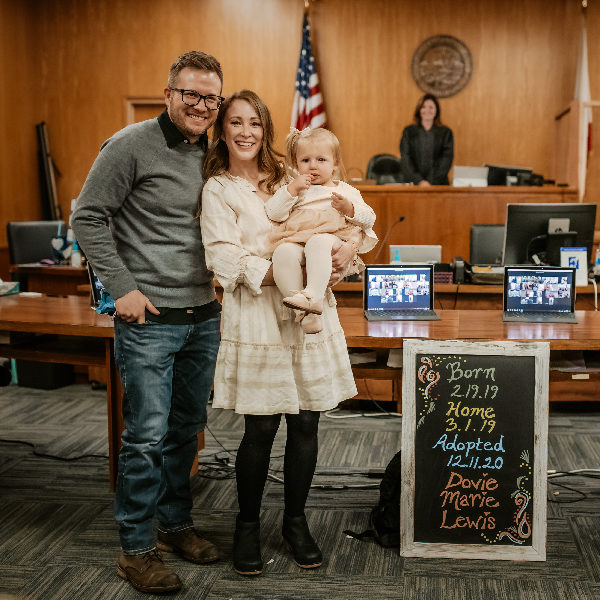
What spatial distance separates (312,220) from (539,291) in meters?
1.32

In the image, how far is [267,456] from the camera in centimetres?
223

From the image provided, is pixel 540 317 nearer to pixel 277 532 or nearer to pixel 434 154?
pixel 277 532

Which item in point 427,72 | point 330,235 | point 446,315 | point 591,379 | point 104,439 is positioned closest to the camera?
point 330,235

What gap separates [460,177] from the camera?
6.06m

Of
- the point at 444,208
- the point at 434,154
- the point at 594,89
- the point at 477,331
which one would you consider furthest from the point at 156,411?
the point at 594,89

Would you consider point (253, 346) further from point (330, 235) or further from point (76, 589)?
point (76, 589)

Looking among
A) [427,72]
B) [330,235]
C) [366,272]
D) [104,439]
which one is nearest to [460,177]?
[427,72]

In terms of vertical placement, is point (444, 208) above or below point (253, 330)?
above

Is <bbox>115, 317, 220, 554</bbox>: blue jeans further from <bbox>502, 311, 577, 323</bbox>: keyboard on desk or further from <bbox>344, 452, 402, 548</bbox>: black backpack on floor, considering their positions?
<bbox>502, 311, 577, 323</bbox>: keyboard on desk

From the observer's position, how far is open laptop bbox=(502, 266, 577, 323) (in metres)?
3.02

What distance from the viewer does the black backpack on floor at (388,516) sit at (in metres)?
2.53

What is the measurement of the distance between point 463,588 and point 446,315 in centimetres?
114

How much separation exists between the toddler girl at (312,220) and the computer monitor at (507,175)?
410 centimetres

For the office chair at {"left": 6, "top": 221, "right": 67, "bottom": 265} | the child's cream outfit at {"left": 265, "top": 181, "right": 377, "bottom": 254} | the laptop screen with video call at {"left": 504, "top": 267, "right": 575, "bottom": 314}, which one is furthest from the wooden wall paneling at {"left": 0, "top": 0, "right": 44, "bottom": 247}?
the child's cream outfit at {"left": 265, "top": 181, "right": 377, "bottom": 254}
